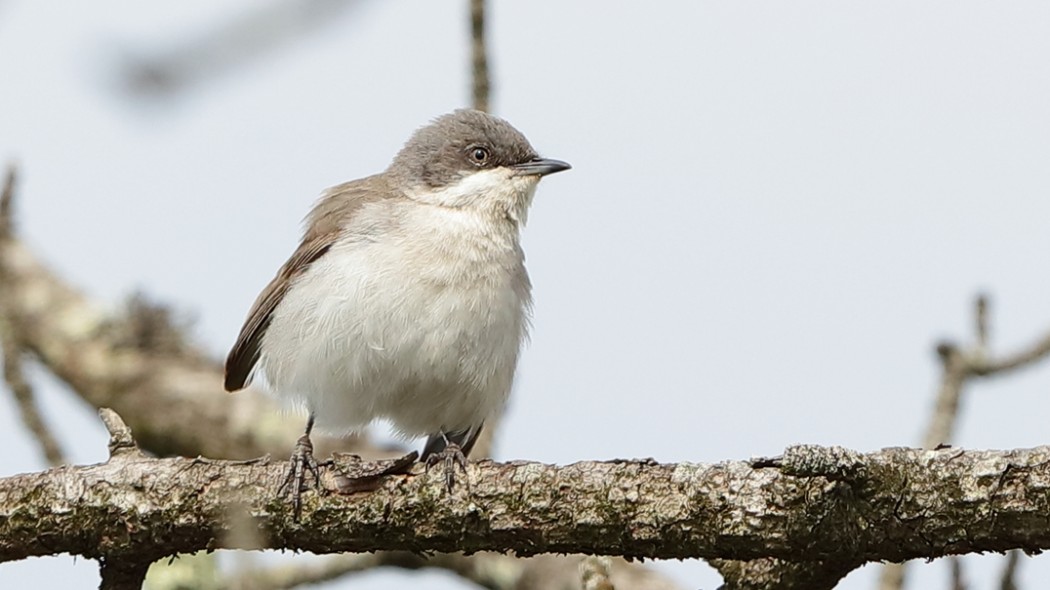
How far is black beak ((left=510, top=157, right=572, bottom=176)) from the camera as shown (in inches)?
277

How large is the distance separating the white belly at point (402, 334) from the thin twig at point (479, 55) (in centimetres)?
62

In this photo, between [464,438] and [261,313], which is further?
[261,313]

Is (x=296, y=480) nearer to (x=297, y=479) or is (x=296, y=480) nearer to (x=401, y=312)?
(x=297, y=479)

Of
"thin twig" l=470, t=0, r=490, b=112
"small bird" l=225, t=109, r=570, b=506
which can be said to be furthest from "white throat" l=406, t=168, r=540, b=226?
"thin twig" l=470, t=0, r=490, b=112

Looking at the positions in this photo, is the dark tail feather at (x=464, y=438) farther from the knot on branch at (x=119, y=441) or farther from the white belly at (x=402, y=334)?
the knot on branch at (x=119, y=441)

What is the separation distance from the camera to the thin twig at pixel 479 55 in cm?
573

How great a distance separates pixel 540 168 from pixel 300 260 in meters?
1.34

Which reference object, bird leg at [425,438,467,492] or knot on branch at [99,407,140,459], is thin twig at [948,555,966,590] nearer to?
bird leg at [425,438,467,492]

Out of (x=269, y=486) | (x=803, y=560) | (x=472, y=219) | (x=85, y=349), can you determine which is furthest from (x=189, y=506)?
(x=85, y=349)

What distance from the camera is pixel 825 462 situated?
3.64m

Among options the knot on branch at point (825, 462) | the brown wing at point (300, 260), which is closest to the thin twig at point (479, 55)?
the brown wing at point (300, 260)

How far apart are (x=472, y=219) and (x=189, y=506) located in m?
2.77

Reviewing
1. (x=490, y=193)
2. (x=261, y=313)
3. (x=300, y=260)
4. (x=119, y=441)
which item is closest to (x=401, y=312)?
(x=300, y=260)

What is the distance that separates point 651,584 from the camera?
6.00 m
